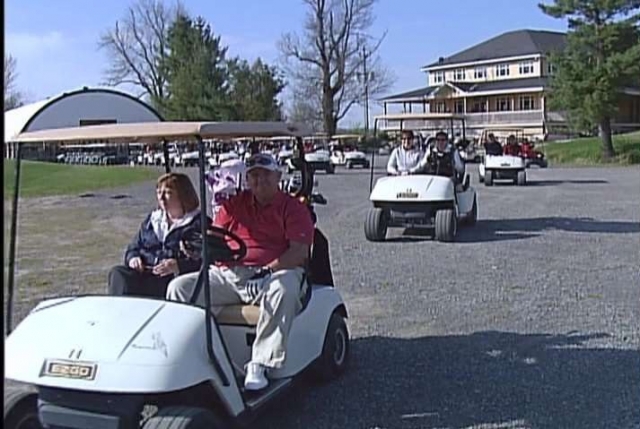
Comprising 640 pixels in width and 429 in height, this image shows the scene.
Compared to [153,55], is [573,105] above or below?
below

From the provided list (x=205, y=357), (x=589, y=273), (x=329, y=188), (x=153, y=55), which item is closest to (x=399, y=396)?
(x=205, y=357)

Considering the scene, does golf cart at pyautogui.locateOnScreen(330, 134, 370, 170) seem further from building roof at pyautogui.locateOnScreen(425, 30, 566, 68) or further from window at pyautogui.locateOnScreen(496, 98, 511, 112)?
building roof at pyautogui.locateOnScreen(425, 30, 566, 68)

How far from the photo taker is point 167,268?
459cm

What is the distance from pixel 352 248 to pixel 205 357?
22.9 feet

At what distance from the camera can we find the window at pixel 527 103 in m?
57.6

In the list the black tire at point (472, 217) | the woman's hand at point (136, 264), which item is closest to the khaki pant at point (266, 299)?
the woman's hand at point (136, 264)

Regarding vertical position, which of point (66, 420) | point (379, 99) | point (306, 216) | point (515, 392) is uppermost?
point (379, 99)

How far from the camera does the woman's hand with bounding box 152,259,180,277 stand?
4.58 meters

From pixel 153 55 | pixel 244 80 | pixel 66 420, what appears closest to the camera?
pixel 66 420

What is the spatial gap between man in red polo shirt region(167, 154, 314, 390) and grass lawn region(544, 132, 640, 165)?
117ft

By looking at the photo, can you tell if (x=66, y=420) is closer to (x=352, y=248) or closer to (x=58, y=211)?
(x=352, y=248)

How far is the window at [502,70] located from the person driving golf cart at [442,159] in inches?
2113

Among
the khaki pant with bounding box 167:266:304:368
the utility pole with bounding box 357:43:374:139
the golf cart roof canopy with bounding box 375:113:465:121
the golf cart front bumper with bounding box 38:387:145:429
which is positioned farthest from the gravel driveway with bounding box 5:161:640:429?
the utility pole with bounding box 357:43:374:139

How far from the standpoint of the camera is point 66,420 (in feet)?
11.2
